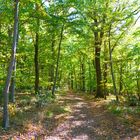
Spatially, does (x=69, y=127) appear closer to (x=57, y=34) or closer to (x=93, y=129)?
(x=93, y=129)

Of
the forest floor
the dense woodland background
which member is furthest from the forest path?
the dense woodland background

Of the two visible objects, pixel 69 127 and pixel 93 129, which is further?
pixel 69 127

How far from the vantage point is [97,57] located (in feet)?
92.4

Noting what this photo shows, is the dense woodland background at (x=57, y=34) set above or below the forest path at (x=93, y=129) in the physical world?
above

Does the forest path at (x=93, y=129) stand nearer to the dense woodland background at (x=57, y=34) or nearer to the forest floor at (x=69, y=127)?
the forest floor at (x=69, y=127)

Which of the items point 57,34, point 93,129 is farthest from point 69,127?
point 57,34

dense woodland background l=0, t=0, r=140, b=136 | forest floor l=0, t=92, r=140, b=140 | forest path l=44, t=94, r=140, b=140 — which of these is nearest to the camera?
forest floor l=0, t=92, r=140, b=140

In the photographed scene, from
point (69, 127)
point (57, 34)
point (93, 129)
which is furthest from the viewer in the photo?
point (57, 34)

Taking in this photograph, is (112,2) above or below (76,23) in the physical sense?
above

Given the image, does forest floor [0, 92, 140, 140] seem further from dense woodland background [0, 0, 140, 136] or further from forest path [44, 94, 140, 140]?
dense woodland background [0, 0, 140, 136]

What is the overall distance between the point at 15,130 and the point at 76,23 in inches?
328

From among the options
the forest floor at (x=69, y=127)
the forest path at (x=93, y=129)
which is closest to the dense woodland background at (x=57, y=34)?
the forest floor at (x=69, y=127)

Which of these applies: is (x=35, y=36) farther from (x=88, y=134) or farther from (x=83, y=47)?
(x=88, y=134)

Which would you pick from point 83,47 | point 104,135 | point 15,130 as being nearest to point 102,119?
point 104,135
